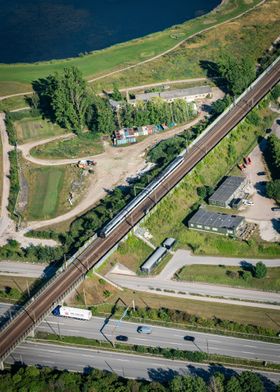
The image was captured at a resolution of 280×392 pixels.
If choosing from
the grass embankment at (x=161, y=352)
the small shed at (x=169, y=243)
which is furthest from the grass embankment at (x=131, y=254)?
the grass embankment at (x=161, y=352)

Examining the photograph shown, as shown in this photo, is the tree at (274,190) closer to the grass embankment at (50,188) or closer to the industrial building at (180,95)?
the grass embankment at (50,188)

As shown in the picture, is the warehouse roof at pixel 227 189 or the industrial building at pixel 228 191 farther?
the warehouse roof at pixel 227 189

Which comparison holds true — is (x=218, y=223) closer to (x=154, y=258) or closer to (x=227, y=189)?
(x=227, y=189)

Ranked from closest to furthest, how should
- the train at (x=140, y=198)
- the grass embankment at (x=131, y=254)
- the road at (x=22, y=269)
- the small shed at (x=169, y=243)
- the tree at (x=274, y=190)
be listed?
1. the grass embankment at (x=131, y=254)
2. the road at (x=22, y=269)
3. the small shed at (x=169, y=243)
4. the train at (x=140, y=198)
5. the tree at (x=274, y=190)

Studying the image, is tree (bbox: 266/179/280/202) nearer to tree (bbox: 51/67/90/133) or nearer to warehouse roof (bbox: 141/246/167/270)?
warehouse roof (bbox: 141/246/167/270)

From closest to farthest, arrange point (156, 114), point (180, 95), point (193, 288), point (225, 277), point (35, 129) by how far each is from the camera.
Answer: point (193, 288)
point (225, 277)
point (156, 114)
point (35, 129)
point (180, 95)

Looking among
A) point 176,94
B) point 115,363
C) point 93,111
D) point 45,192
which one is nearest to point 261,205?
point 45,192

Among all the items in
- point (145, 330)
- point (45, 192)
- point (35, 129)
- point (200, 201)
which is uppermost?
point (35, 129)
